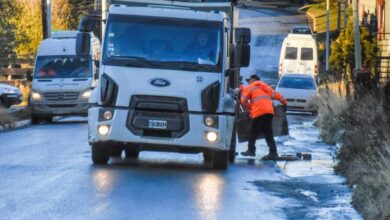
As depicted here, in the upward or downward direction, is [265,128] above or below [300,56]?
below

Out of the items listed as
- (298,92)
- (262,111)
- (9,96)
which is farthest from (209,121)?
(298,92)

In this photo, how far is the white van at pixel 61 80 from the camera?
101 ft

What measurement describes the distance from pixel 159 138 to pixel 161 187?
2.25m

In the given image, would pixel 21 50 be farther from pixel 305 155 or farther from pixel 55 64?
pixel 305 155

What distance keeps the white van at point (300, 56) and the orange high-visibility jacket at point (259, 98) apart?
3162 cm

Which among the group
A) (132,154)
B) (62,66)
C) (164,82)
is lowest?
(132,154)

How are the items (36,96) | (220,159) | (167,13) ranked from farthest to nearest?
(36,96) < (220,159) < (167,13)

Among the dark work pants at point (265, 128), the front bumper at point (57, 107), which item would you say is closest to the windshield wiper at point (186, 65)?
the dark work pants at point (265, 128)

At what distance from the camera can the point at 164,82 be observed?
1670 cm

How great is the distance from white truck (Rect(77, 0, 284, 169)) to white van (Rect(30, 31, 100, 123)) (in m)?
13.4

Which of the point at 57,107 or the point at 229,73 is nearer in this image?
the point at 229,73

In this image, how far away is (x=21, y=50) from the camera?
53625 millimetres

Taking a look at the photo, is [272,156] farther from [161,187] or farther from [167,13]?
[161,187]

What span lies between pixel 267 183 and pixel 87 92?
15885mm
